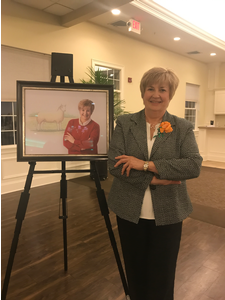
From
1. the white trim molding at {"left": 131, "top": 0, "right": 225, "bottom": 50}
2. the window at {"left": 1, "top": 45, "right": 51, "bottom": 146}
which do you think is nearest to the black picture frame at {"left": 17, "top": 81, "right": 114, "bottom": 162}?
the window at {"left": 1, "top": 45, "right": 51, "bottom": 146}

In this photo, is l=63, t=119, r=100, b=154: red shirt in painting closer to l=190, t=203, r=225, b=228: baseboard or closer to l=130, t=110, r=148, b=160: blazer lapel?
l=130, t=110, r=148, b=160: blazer lapel

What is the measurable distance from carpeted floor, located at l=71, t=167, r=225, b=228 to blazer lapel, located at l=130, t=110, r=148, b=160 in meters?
2.09

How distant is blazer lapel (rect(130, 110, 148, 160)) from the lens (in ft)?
4.10

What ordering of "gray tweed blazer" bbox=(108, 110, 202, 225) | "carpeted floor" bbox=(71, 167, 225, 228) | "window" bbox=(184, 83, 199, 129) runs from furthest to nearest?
"window" bbox=(184, 83, 199, 129), "carpeted floor" bbox=(71, 167, 225, 228), "gray tweed blazer" bbox=(108, 110, 202, 225)

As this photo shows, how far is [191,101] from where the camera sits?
313 inches

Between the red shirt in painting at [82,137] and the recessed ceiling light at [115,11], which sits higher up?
the recessed ceiling light at [115,11]

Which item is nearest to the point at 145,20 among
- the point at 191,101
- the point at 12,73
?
the point at 12,73

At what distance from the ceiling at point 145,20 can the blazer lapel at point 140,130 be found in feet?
9.58

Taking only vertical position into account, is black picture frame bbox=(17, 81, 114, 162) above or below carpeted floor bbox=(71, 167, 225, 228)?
Answer: above

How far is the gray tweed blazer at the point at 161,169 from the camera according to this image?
1.19 m

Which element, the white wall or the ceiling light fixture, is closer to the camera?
the white wall

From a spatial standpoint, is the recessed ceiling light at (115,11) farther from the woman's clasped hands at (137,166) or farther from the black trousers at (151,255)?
the black trousers at (151,255)

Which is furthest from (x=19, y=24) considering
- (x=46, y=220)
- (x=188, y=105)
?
(x=188, y=105)

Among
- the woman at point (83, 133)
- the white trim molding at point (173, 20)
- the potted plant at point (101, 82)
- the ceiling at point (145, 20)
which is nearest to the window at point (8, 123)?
the potted plant at point (101, 82)
